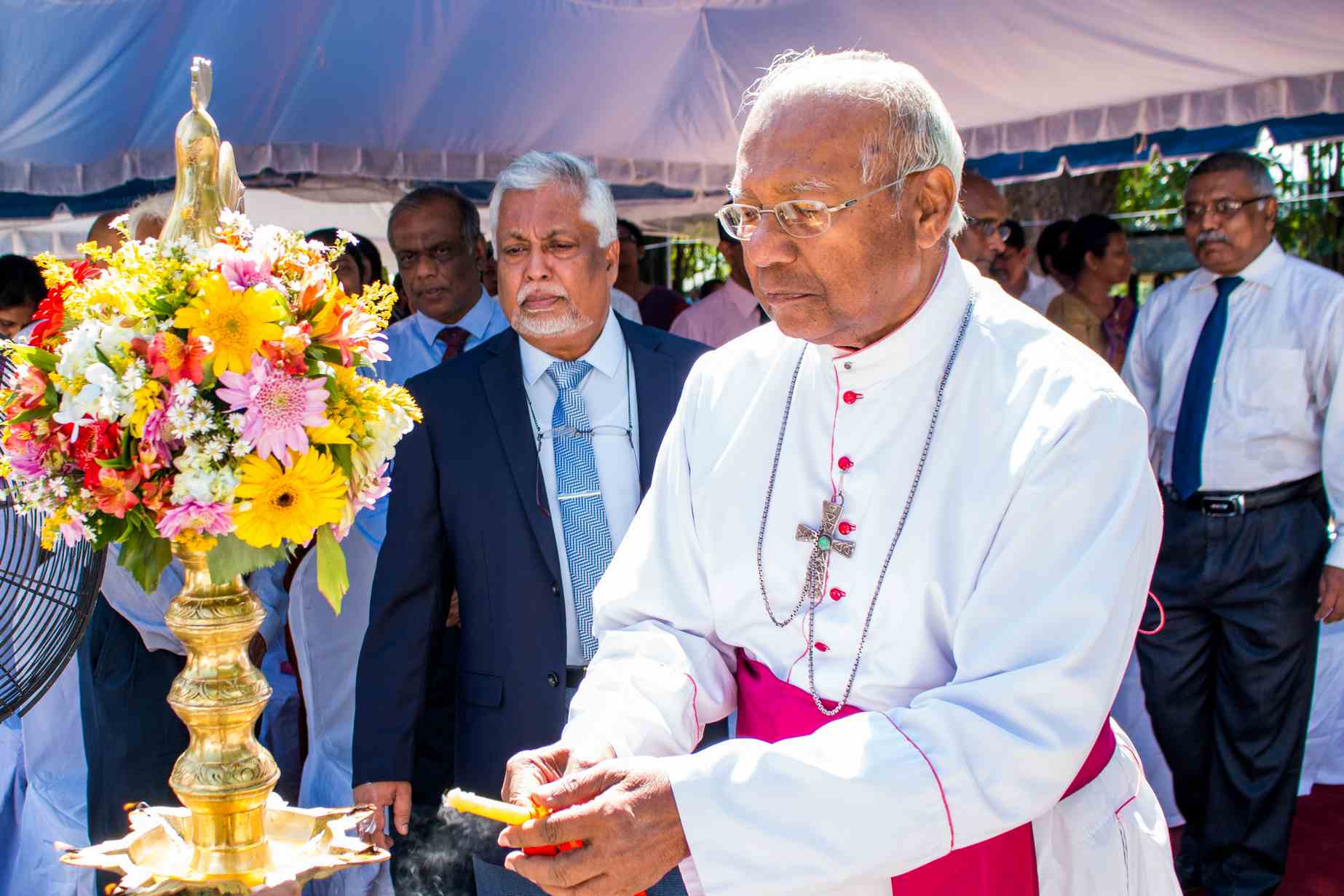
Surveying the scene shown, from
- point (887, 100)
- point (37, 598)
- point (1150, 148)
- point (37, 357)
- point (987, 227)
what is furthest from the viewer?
point (1150, 148)

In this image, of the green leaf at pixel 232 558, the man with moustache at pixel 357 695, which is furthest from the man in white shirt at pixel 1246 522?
the green leaf at pixel 232 558

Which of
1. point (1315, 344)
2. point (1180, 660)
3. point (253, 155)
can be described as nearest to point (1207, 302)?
point (1315, 344)

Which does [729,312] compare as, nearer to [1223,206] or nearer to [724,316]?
[724,316]

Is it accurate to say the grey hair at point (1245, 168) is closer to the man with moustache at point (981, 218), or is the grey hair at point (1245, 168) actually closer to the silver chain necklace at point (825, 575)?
the man with moustache at point (981, 218)

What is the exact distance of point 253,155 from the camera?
6789mm

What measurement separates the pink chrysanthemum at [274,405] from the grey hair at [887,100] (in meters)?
0.91

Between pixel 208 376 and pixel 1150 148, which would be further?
pixel 1150 148

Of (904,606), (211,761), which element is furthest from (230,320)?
(904,606)

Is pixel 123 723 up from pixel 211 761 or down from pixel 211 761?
down

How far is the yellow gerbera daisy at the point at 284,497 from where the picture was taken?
187 centimetres

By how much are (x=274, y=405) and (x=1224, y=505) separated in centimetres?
408

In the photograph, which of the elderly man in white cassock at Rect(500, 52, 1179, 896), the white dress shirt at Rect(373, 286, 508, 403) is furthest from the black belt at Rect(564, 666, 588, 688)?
the white dress shirt at Rect(373, 286, 508, 403)

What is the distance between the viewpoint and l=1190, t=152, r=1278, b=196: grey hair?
194 inches

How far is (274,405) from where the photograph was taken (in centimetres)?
188
